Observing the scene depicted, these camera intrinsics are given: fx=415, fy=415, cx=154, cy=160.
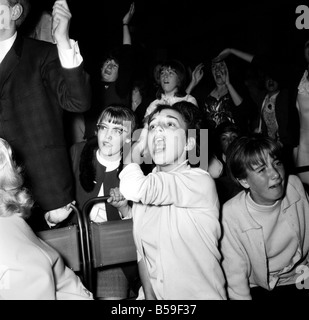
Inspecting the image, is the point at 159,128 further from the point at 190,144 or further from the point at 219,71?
the point at 219,71

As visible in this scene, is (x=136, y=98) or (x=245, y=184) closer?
(x=245, y=184)

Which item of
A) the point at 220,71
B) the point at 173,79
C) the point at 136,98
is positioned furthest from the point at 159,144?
the point at 220,71

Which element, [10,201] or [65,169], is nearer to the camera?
[10,201]

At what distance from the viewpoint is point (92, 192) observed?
7.57 feet

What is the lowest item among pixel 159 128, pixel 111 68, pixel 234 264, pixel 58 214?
pixel 234 264

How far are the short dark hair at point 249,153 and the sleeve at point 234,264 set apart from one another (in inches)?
10.7

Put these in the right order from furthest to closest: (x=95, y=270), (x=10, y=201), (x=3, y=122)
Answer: (x=95, y=270) < (x=3, y=122) < (x=10, y=201)

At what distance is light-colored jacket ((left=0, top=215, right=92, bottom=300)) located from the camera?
4.52ft

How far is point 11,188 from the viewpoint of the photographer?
1.62 metres

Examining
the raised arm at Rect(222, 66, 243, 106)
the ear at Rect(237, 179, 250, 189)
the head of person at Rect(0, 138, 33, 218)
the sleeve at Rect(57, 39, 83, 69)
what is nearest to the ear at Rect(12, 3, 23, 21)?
the sleeve at Rect(57, 39, 83, 69)

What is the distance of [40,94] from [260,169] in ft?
3.64
